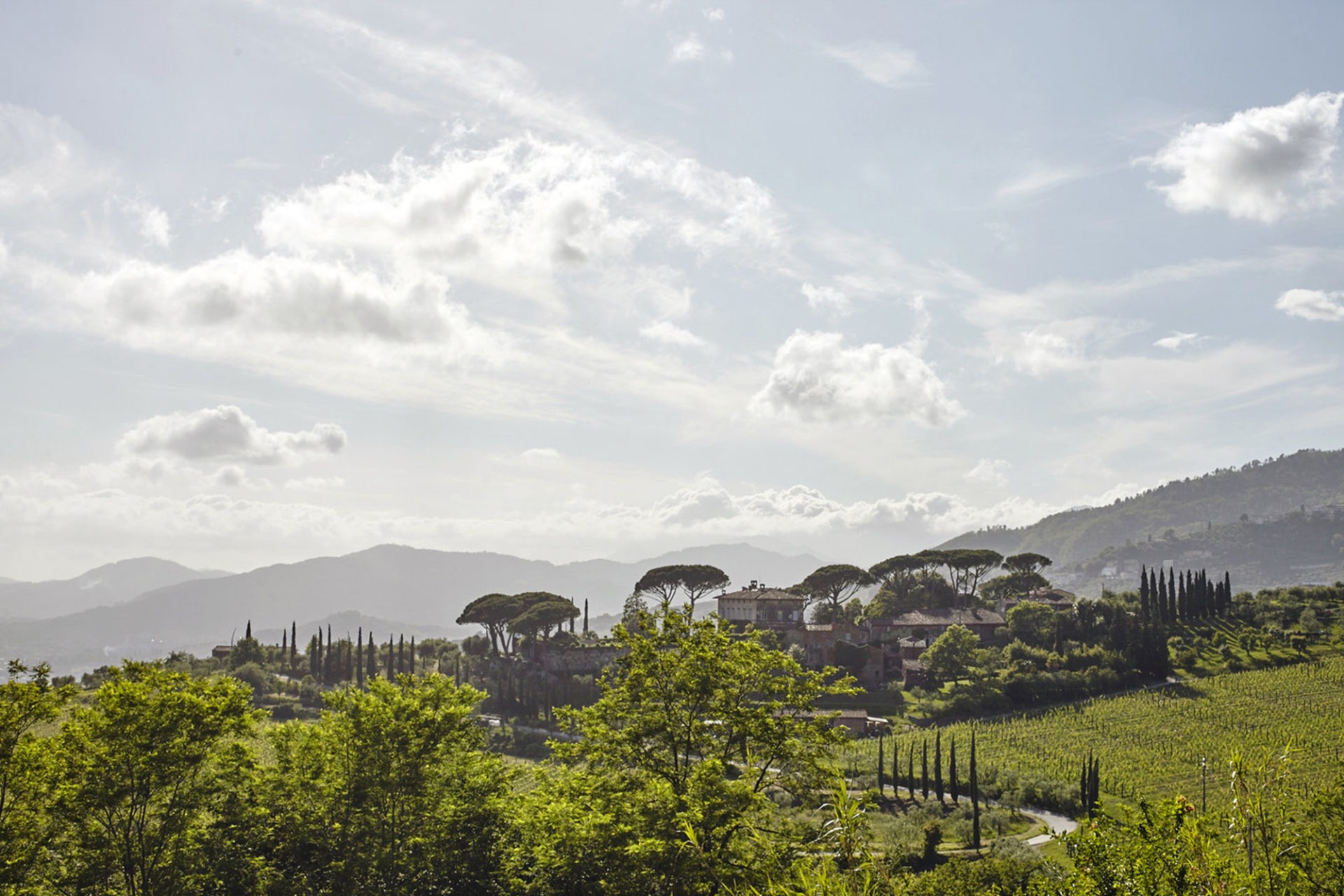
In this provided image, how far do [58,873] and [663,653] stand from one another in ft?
60.1

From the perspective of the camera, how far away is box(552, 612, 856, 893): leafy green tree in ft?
72.8

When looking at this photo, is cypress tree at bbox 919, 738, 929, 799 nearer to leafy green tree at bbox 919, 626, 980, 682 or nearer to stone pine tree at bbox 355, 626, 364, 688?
leafy green tree at bbox 919, 626, 980, 682

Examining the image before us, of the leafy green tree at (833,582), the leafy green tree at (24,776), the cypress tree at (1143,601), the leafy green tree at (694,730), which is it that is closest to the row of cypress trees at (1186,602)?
the cypress tree at (1143,601)

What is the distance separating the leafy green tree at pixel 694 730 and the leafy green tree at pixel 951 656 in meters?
66.9

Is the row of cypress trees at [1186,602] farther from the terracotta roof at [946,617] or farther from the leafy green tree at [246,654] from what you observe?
the leafy green tree at [246,654]

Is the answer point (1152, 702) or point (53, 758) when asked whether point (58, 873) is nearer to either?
point (53, 758)

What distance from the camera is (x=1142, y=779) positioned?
180ft

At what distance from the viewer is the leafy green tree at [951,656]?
86500 millimetres

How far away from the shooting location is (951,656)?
286 feet

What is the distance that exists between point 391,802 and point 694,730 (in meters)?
10.8

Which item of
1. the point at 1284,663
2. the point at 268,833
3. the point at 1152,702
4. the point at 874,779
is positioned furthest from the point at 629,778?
the point at 1284,663

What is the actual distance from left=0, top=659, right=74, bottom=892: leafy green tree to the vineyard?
43317 millimetres

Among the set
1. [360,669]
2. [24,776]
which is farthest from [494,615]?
[24,776]

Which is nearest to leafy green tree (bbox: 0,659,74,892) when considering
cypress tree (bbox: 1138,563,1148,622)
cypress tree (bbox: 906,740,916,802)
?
cypress tree (bbox: 906,740,916,802)
